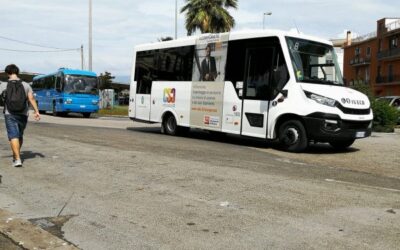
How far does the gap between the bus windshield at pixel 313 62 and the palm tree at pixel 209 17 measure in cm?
2522

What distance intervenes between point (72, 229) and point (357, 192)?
12.9ft

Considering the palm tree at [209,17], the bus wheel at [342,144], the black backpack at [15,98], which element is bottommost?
the bus wheel at [342,144]

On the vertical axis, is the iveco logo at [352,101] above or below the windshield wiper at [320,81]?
below

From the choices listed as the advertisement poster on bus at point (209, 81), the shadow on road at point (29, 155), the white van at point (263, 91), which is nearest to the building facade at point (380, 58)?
the white van at point (263, 91)

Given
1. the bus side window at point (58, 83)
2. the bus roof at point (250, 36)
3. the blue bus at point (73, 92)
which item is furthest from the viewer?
the bus side window at point (58, 83)

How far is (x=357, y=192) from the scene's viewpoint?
23.4 feet

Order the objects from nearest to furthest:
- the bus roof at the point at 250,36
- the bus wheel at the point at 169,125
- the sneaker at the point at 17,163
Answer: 1. the sneaker at the point at 17,163
2. the bus roof at the point at 250,36
3. the bus wheel at the point at 169,125

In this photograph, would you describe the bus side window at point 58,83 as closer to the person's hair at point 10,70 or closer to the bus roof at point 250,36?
the bus roof at point 250,36

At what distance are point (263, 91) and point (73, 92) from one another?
60.5 feet

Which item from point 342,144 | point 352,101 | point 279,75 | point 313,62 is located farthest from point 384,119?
point 279,75

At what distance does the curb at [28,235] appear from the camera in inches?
189

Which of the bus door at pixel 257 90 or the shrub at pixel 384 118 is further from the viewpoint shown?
the shrub at pixel 384 118

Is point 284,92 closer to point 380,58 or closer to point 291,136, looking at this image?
point 291,136

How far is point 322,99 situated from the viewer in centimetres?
1138
